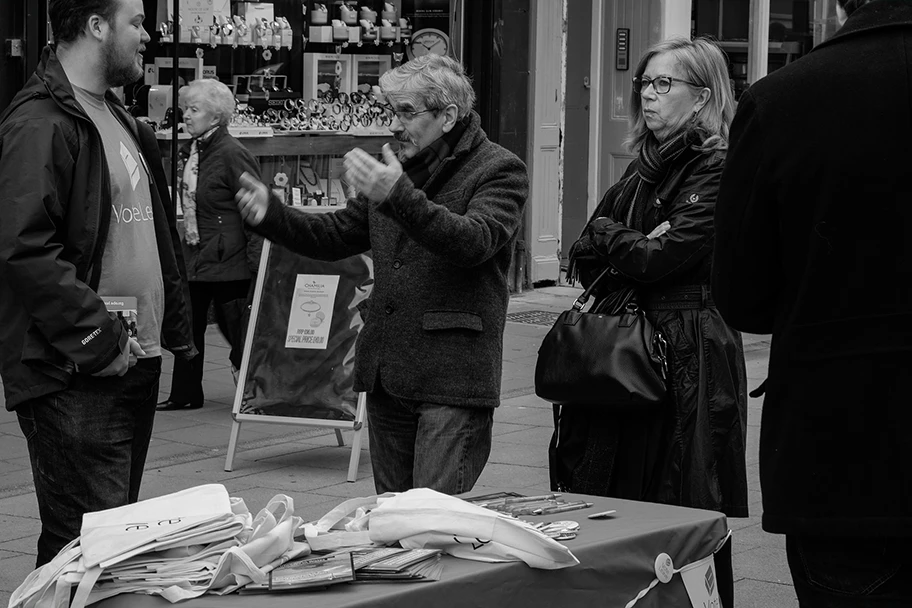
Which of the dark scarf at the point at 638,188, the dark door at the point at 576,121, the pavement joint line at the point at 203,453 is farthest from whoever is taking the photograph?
the dark door at the point at 576,121

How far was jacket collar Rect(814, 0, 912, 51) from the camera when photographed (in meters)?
2.60

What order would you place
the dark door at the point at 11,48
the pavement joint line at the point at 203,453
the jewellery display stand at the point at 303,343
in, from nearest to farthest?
the pavement joint line at the point at 203,453 → the jewellery display stand at the point at 303,343 → the dark door at the point at 11,48

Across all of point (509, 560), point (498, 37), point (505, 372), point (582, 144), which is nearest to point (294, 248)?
point (509, 560)

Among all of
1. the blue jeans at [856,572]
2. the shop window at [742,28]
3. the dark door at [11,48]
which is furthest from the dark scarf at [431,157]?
the shop window at [742,28]

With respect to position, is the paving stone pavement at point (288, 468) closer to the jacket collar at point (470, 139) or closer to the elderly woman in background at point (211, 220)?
the elderly woman in background at point (211, 220)

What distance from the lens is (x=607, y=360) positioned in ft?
13.2

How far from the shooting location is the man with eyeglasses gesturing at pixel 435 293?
3.94m

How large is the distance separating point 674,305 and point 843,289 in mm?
1497

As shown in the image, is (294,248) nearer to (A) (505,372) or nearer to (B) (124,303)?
(B) (124,303)

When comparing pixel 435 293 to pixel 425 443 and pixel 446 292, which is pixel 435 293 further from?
pixel 425 443

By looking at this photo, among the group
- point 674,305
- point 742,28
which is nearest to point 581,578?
point 674,305

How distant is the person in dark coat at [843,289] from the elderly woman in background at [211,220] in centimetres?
548

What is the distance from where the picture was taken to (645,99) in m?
4.29

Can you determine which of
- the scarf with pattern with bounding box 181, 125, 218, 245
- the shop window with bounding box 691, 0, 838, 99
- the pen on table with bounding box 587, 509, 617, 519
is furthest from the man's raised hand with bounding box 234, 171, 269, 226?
the shop window with bounding box 691, 0, 838, 99
